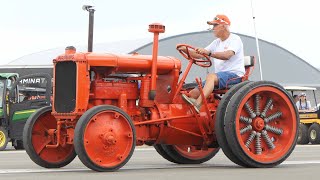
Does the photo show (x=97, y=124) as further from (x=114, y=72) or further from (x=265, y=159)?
(x=265, y=159)

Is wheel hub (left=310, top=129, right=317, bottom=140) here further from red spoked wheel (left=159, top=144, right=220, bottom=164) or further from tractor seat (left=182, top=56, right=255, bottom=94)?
tractor seat (left=182, top=56, right=255, bottom=94)

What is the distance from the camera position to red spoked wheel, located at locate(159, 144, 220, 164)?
1052 cm

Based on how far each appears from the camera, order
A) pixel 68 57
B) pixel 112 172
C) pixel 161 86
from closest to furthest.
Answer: pixel 112 172 < pixel 68 57 < pixel 161 86

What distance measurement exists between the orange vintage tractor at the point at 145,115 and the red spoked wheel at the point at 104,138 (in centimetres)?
1

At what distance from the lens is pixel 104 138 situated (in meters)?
8.46

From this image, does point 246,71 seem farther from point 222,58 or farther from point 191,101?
point 191,101

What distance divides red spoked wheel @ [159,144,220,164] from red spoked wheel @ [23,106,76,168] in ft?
5.28

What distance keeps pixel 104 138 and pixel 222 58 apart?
200 centimetres

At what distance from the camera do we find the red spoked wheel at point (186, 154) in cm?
1052

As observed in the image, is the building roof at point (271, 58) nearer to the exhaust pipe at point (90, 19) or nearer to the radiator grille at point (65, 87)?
the exhaust pipe at point (90, 19)

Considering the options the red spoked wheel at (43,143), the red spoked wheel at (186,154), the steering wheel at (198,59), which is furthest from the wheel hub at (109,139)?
the red spoked wheel at (186,154)

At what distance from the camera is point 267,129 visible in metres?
9.55

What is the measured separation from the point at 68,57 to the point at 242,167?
2.50 m

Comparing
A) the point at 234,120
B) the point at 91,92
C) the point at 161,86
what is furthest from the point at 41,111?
the point at 234,120
